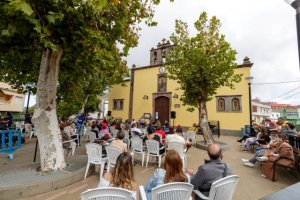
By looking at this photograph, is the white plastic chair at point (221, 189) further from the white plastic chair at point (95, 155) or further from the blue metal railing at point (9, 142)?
the blue metal railing at point (9, 142)

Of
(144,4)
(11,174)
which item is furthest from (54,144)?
(144,4)

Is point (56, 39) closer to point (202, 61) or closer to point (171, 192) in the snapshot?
point (171, 192)

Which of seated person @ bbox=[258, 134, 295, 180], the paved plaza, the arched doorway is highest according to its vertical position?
the arched doorway

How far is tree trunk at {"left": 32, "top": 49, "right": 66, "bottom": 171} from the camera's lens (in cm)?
412

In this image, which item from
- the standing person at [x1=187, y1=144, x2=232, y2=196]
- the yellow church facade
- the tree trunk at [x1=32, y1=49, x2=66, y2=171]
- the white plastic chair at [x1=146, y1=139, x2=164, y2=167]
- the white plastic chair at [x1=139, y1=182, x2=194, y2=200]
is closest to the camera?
the white plastic chair at [x1=139, y1=182, x2=194, y2=200]

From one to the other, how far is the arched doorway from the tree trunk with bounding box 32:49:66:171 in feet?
49.3

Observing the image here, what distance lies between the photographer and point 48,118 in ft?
13.6

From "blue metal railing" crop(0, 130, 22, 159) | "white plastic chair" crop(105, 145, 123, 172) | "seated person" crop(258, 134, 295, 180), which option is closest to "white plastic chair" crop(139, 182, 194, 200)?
"white plastic chair" crop(105, 145, 123, 172)

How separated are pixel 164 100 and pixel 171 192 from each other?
1715 cm

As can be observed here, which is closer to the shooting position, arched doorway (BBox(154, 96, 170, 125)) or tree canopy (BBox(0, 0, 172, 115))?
tree canopy (BBox(0, 0, 172, 115))

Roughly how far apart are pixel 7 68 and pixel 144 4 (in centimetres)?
475

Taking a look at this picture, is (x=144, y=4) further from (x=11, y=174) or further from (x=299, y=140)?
(x=299, y=140)

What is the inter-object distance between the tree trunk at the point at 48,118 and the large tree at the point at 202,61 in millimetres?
6302

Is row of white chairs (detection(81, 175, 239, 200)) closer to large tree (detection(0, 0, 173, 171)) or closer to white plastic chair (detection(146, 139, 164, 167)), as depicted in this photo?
large tree (detection(0, 0, 173, 171))
